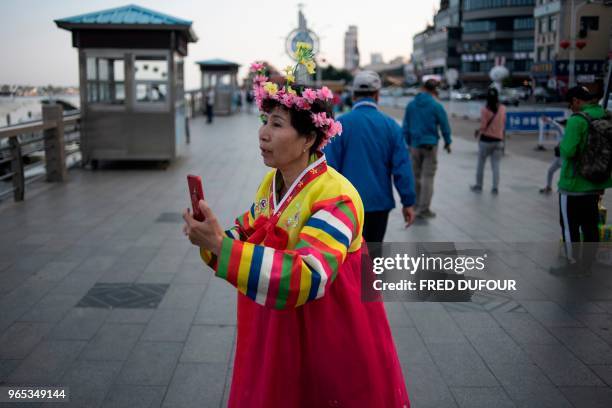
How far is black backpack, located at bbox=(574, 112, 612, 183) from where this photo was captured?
5.48m

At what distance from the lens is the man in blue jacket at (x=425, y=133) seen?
335 inches

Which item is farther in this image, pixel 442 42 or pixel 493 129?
pixel 442 42

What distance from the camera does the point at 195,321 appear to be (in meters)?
4.88

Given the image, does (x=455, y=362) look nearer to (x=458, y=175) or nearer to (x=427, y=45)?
(x=458, y=175)

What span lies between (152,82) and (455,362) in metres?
11.7

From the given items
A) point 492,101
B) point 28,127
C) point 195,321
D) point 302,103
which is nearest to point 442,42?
point 492,101

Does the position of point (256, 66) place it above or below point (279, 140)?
above

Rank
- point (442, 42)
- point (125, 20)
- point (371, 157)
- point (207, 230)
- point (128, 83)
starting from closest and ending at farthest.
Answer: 1. point (207, 230)
2. point (371, 157)
3. point (125, 20)
4. point (128, 83)
5. point (442, 42)

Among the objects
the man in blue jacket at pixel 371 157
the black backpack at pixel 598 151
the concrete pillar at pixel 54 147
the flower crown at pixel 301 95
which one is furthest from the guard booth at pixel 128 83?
the flower crown at pixel 301 95

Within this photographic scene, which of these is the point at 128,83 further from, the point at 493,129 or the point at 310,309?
the point at 310,309

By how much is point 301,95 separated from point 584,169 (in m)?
4.12

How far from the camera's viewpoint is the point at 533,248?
23.4ft

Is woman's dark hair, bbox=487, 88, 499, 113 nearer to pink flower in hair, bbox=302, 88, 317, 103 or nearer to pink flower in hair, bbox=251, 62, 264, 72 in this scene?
pink flower in hair, bbox=251, 62, 264, 72

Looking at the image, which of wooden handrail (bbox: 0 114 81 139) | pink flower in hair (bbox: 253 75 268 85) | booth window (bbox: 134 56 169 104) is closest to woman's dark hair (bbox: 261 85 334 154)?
pink flower in hair (bbox: 253 75 268 85)
